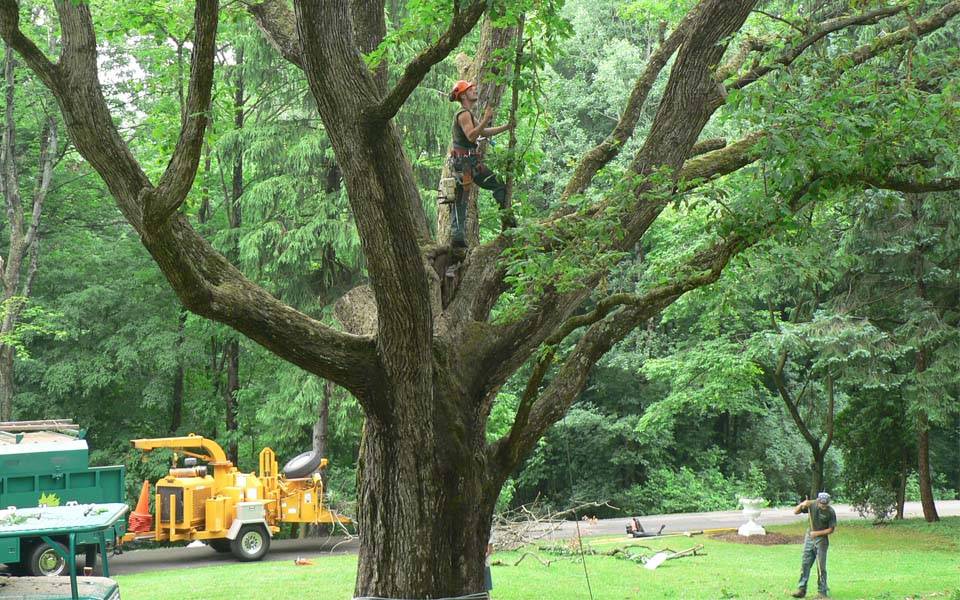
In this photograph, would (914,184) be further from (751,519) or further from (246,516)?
(751,519)

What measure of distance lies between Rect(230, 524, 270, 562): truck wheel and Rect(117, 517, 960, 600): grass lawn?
0.97 m

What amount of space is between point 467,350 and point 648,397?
2592 cm

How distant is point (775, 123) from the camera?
568 centimetres

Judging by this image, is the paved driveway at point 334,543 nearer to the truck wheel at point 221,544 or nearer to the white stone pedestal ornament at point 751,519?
the truck wheel at point 221,544

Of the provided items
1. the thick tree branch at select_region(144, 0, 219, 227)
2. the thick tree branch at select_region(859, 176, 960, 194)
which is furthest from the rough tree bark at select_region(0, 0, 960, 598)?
the thick tree branch at select_region(859, 176, 960, 194)

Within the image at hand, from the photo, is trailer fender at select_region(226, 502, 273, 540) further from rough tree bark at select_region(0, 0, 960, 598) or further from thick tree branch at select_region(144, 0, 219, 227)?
thick tree branch at select_region(144, 0, 219, 227)

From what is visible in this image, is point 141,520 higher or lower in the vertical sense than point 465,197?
lower

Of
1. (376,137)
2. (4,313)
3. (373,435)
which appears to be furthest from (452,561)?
(4,313)

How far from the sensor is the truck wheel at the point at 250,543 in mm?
18266

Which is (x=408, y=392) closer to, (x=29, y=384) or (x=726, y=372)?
(x=726, y=372)

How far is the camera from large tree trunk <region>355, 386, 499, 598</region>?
21.1 ft

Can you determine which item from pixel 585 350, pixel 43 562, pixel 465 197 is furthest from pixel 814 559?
pixel 43 562

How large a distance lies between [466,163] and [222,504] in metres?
12.8

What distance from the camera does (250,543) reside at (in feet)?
60.5
